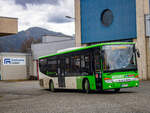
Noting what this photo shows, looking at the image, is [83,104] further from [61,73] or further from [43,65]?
[43,65]

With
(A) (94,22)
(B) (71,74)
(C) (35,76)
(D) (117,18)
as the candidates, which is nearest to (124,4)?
(D) (117,18)

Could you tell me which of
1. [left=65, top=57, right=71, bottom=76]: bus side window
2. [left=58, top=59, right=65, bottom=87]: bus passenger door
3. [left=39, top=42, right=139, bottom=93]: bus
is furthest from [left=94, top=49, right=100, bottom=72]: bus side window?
[left=58, top=59, right=65, bottom=87]: bus passenger door

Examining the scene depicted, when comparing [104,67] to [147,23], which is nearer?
[104,67]

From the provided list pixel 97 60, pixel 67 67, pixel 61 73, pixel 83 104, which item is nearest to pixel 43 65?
pixel 61 73

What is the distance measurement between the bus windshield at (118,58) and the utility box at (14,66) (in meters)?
38.6

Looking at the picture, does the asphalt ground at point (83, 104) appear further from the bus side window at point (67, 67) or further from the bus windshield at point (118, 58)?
the bus side window at point (67, 67)

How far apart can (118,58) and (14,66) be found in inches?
1572

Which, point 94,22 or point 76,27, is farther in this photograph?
point 76,27

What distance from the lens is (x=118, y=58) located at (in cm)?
1816

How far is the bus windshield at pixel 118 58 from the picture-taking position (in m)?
18.0

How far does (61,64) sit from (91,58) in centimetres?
440

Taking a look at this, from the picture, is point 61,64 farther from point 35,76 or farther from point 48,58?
point 35,76

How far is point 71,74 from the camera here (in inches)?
849

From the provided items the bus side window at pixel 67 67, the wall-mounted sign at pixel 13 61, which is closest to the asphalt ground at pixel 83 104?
the bus side window at pixel 67 67
